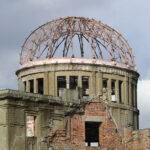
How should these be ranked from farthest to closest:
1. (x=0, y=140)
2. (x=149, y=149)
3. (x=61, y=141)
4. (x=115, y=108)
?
(x=115, y=108) < (x=149, y=149) < (x=61, y=141) < (x=0, y=140)

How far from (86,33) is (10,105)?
1183 cm

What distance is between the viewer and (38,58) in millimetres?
38531

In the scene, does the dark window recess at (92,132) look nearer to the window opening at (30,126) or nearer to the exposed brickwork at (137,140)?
the exposed brickwork at (137,140)

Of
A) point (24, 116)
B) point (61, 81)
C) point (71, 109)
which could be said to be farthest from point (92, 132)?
point (24, 116)

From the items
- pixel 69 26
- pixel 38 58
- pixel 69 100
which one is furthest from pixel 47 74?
pixel 69 100

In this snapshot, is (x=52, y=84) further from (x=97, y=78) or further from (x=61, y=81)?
(x=97, y=78)

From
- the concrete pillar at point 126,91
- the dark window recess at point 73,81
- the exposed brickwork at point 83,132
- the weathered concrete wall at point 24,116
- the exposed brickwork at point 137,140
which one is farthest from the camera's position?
the concrete pillar at point 126,91

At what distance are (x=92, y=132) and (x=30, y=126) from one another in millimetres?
9060

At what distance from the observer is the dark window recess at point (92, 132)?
3352 cm

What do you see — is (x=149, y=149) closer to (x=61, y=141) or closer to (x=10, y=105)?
(x=61, y=141)

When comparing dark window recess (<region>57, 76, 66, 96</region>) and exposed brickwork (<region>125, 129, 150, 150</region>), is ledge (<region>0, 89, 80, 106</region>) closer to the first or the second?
exposed brickwork (<region>125, 129, 150, 150</region>)

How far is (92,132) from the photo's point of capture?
3775 centimetres

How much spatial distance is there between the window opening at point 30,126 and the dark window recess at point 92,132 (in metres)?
4.77

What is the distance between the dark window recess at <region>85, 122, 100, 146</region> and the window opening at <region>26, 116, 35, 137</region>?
15.7 ft
